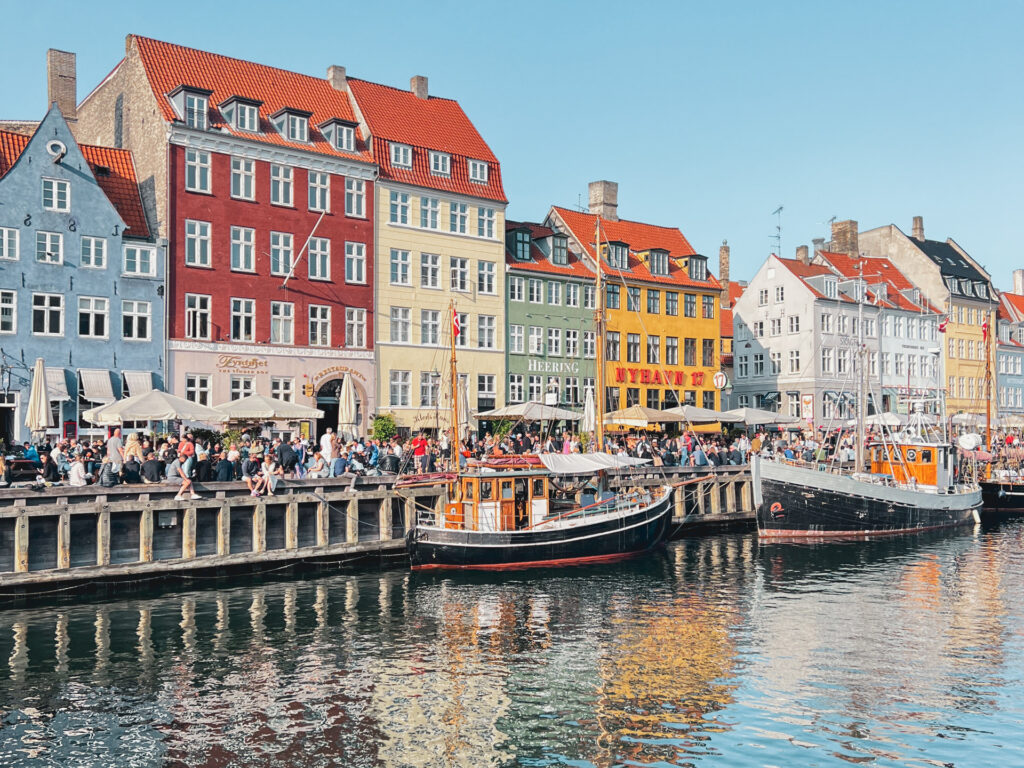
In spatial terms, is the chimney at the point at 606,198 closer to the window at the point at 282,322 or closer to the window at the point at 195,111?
the window at the point at 282,322

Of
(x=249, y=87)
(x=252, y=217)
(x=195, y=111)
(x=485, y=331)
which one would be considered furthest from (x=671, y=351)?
(x=195, y=111)

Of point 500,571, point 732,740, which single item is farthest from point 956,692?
point 500,571

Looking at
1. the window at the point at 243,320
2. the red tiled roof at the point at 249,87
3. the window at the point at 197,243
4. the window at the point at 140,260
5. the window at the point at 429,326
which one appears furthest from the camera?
the window at the point at 429,326

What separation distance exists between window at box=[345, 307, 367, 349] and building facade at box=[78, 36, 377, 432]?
2.9 inches

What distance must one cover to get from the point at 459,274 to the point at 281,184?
11.2 meters

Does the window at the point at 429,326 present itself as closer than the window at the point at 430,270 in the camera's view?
Yes

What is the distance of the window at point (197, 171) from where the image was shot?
4572 cm

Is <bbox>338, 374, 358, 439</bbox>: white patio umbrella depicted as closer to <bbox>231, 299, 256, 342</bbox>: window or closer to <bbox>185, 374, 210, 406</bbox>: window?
<bbox>185, 374, 210, 406</bbox>: window

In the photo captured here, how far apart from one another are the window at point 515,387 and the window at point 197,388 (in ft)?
59.8

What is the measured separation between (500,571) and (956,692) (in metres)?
15.8

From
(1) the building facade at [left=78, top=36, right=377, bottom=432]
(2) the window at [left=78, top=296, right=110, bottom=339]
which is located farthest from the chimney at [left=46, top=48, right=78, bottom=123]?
(2) the window at [left=78, top=296, right=110, bottom=339]

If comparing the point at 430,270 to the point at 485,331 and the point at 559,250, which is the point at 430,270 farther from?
the point at 559,250

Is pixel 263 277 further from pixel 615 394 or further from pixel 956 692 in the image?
pixel 956 692

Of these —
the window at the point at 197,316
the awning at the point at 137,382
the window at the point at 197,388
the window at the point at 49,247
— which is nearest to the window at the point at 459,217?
the window at the point at 197,316
